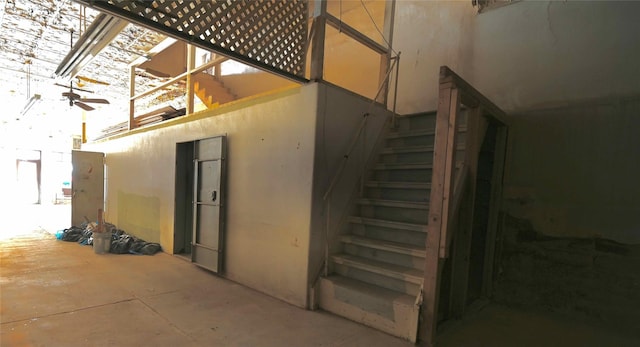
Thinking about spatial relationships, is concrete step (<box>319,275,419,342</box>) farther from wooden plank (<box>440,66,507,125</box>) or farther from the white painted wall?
the white painted wall

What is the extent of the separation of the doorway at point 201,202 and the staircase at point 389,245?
1.82 meters

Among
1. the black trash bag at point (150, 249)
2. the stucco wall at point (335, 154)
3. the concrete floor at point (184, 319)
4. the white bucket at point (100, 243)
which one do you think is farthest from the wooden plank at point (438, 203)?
the white bucket at point (100, 243)

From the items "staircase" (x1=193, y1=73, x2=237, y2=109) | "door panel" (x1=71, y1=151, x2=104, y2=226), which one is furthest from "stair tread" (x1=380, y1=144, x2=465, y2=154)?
"door panel" (x1=71, y1=151, x2=104, y2=226)

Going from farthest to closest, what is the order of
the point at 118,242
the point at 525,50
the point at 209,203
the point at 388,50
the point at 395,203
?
1. the point at 118,242
2. the point at 209,203
3. the point at 388,50
4. the point at 525,50
5. the point at 395,203

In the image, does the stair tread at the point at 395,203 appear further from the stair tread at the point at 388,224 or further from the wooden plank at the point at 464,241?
the wooden plank at the point at 464,241

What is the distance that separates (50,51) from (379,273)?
7.85 m

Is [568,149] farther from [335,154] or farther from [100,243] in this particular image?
[100,243]

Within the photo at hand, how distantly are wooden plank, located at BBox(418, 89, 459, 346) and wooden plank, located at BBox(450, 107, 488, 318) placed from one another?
66 cm

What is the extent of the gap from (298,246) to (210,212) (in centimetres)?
177

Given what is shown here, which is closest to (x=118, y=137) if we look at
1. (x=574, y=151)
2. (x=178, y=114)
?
(x=178, y=114)

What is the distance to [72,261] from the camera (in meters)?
4.61

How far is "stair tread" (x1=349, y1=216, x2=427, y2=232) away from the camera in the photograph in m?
2.96

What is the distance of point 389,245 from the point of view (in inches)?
118

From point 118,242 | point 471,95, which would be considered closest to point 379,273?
point 471,95
